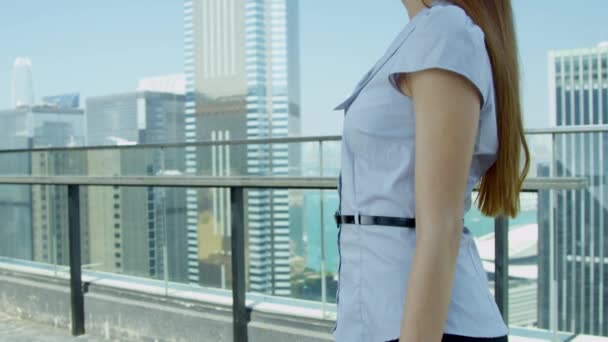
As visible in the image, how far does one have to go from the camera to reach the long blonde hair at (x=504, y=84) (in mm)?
823

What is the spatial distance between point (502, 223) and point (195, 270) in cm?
203

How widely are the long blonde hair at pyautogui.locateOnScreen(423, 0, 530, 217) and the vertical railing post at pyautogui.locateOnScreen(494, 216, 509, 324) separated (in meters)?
1.29

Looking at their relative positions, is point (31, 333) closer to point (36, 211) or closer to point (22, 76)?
point (36, 211)

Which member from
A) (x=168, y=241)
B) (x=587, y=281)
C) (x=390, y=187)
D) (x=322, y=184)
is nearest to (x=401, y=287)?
(x=390, y=187)

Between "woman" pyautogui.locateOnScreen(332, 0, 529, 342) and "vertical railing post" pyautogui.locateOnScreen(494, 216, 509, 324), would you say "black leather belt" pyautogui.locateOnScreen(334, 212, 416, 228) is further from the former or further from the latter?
"vertical railing post" pyautogui.locateOnScreen(494, 216, 509, 324)

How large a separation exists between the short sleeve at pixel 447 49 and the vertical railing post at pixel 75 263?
3.34 meters

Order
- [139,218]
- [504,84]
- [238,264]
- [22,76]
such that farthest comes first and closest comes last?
1. [22,76]
2. [139,218]
3. [238,264]
4. [504,84]

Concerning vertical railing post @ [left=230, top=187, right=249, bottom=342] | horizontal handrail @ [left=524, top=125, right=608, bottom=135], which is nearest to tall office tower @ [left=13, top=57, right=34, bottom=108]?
vertical railing post @ [left=230, top=187, right=249, bottom=342]

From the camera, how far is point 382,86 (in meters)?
0.79

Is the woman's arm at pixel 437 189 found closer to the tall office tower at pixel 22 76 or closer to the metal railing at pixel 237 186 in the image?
the metal railing at pixel 237 186

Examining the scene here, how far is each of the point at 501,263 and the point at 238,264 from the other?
53.8 inches

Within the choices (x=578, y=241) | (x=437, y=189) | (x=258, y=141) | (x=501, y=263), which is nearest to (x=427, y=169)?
(x=437, y=189)

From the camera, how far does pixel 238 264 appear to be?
297 cm

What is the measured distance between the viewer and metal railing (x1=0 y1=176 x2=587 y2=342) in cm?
212
